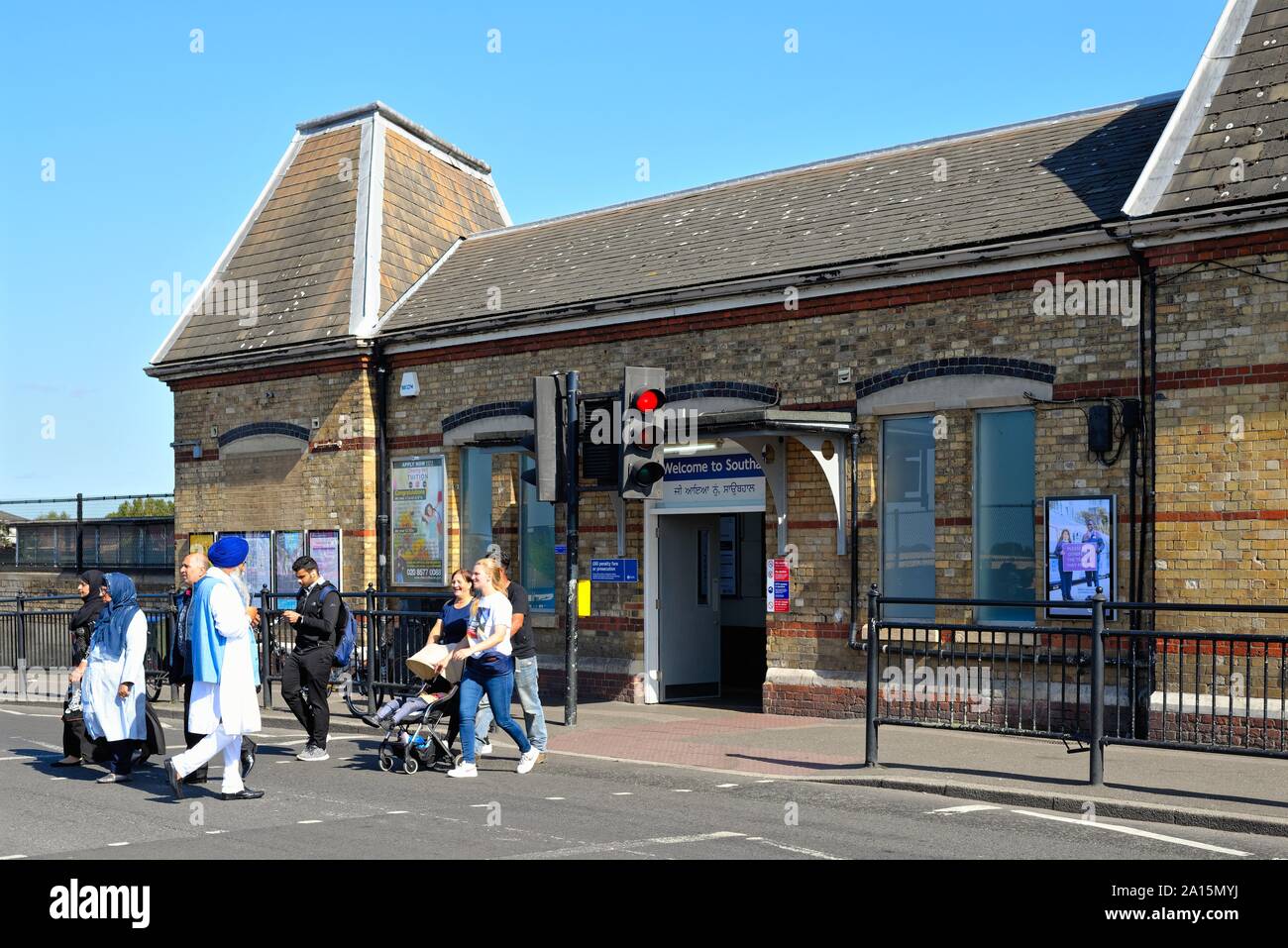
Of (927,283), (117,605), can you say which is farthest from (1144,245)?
(117,605)

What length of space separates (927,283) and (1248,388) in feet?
11.1

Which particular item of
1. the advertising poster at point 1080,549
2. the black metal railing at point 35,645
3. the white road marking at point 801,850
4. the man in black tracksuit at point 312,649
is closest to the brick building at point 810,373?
the advertising poster at point 1080,549

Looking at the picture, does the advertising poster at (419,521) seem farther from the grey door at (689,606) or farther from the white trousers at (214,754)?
the white trousers at (214,754)

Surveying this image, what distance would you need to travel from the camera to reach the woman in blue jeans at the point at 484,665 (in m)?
11.0

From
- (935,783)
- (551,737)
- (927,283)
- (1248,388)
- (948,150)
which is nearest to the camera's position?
(935,783)

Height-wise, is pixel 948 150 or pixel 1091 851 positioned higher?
pixel 948 150

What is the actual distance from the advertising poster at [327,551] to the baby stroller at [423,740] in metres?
8.25

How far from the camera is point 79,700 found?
11.6 metres

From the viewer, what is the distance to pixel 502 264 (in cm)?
2009

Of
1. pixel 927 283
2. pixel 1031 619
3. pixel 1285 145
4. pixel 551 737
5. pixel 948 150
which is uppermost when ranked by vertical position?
pixel 948 150

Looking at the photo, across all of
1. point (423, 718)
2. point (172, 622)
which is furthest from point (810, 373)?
point (172, 622)

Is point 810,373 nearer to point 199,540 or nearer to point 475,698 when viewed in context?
point 475,698

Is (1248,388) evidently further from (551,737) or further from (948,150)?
(551,737)

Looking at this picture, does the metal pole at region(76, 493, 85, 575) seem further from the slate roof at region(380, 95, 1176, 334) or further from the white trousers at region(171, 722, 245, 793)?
the white trousers at region(171, 722, 245, 793)
